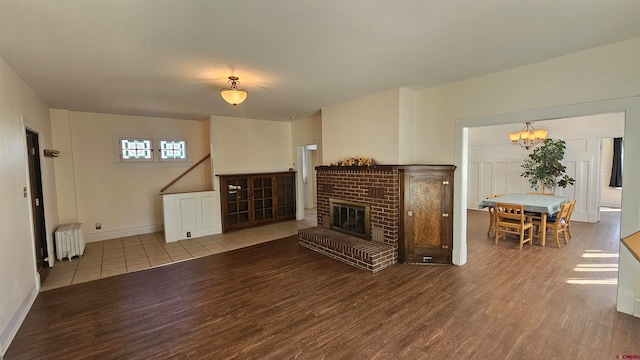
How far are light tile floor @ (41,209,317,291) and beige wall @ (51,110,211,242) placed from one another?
44 centimetres

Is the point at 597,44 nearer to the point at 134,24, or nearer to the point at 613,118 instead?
the point at 134,24

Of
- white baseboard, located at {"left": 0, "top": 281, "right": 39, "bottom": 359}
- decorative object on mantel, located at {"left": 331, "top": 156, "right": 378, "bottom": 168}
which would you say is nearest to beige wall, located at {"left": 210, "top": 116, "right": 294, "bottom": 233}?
decorative object on mantel, located at {"left": 331, "top": 156, "right": 378, "bottom": 168}

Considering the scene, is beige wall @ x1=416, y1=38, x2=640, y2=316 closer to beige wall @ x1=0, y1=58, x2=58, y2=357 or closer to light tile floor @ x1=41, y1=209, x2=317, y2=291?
light tile floor @ x1=41, y1=209, x2=317, y2=291

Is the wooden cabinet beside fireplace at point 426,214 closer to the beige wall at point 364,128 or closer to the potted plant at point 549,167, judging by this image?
the beige wall at point 364,128

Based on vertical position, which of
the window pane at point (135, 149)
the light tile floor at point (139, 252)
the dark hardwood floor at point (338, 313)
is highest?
the window pane at point (135, 149)

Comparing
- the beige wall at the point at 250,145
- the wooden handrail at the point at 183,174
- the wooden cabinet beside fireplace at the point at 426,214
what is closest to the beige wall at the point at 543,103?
the wooden cabinet beside fireplace at the point at 426,214

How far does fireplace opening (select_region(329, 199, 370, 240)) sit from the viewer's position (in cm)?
459

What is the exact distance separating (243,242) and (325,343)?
11.4 ft

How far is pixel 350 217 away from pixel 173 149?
14.8ft

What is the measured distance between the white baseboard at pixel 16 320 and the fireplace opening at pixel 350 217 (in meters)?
4.07

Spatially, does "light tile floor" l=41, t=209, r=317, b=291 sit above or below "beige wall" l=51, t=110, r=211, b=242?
below

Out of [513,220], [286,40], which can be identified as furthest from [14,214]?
[513,220]

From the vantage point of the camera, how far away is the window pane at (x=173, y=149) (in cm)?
636

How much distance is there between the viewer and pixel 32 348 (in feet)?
7.77
